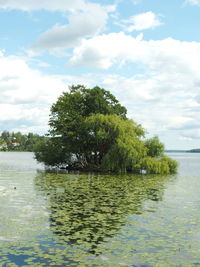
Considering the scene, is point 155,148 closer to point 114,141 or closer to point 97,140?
point 114,141

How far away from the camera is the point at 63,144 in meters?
48.3

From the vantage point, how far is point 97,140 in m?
44.9

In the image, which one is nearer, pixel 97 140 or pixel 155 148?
pixel 97 140

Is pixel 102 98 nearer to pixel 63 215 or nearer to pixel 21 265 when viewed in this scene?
pixel 63 215

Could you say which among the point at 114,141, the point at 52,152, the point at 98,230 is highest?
the point at 114,141

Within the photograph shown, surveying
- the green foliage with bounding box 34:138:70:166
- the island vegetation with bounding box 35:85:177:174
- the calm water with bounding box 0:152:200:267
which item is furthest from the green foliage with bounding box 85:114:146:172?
the calm water with bounding box 0:152:200:267

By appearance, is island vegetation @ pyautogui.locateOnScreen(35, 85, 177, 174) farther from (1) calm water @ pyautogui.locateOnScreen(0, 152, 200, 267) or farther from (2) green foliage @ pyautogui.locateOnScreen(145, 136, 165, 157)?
(1) calm water @ pyautogui.locateOnScreen(0, 152, 200, 267)

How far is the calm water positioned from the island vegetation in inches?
816

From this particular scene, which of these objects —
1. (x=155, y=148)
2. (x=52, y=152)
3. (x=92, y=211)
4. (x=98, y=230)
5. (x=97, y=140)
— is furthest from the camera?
(x=52, y=152)

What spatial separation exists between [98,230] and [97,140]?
3166cm

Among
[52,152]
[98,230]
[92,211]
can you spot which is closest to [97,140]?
[52,152]

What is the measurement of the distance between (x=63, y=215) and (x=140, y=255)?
6.46 metres

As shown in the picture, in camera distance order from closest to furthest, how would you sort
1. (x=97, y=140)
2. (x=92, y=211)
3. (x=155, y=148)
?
(x=92, y=211) < (x=97, y=140) < (x=155, y=148)

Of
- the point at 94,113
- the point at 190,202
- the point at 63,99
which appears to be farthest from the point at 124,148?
the point at 190,202
